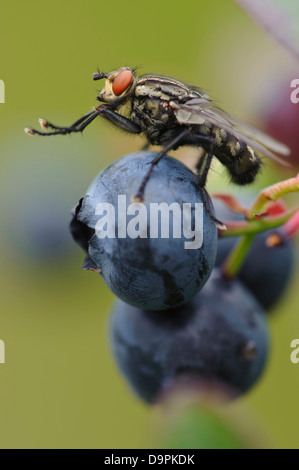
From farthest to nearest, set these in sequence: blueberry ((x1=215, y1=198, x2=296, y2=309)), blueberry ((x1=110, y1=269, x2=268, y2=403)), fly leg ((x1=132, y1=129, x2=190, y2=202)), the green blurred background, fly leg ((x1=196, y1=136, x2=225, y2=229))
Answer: the green blurred background
blueberry ((x1=215, y1=198, x2=296, y2=309))
blueberry ((x1=110, y1=269, x2=268, y2=403))
fly leg ((x1=196, y1=136, x2=225, y2=229))
fly leg ((x1=132, y1=129, x2=190, y2=202))

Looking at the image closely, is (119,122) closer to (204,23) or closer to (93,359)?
(204,23)

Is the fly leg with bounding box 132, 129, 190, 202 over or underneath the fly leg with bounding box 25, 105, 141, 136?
underneath

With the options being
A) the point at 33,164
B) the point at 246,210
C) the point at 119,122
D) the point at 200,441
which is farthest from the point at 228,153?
the point at 33,164

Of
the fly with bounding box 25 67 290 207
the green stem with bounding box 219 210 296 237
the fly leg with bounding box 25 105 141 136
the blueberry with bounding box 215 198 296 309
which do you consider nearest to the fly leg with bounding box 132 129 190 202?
the fly with bounding box 25 67 290 207

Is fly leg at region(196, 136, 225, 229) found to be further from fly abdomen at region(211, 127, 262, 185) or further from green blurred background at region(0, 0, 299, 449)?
green blurred background at region(0, 0, 299, 449)

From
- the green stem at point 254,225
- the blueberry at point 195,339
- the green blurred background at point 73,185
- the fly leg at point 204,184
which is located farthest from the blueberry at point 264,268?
the green blurred background at point 73,185

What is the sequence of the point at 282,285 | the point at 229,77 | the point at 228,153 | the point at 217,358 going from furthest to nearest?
the point at 229,77, the point at 282,285, the point at 217,358, the point at 228,153

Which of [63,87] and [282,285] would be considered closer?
[282,285]
